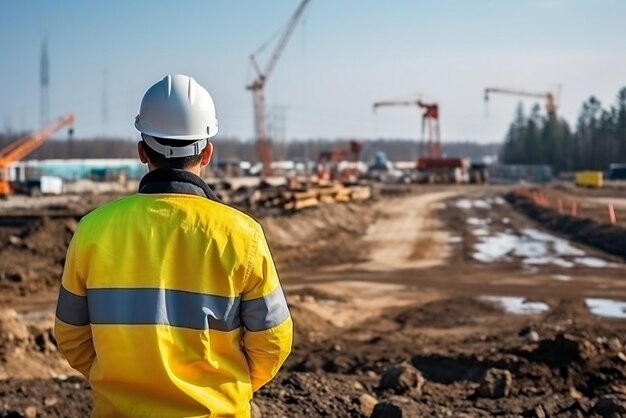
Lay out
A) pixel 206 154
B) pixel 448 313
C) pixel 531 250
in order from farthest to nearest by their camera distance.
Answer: pixel 531 250
pixel 448 313
pixel 206 154

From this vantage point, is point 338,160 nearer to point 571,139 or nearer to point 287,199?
point 571,139

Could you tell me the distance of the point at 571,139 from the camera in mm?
86938

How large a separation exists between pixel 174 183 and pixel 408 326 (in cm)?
1210

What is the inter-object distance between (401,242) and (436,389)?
20.3 m

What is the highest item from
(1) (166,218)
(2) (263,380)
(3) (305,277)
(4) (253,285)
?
(1) (166,218)

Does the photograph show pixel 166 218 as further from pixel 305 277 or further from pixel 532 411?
pixel 305 277

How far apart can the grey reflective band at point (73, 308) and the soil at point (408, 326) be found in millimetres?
3676

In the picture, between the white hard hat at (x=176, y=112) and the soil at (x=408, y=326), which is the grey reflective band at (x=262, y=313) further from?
the soil at (x=408, y=326)

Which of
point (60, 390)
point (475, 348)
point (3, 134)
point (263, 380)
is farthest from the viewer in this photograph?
point (3, 134)

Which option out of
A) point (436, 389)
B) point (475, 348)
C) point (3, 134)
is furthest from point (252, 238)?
point (3, 134)

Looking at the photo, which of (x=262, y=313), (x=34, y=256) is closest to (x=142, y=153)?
(x=262, y=313)

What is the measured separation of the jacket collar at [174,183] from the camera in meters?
3.11

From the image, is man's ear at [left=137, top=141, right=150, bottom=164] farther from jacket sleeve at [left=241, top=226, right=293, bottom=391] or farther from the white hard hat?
jacket sleeve at [left=241, top=226, right=293, bottom=391]

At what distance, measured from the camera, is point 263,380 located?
10.7ft
